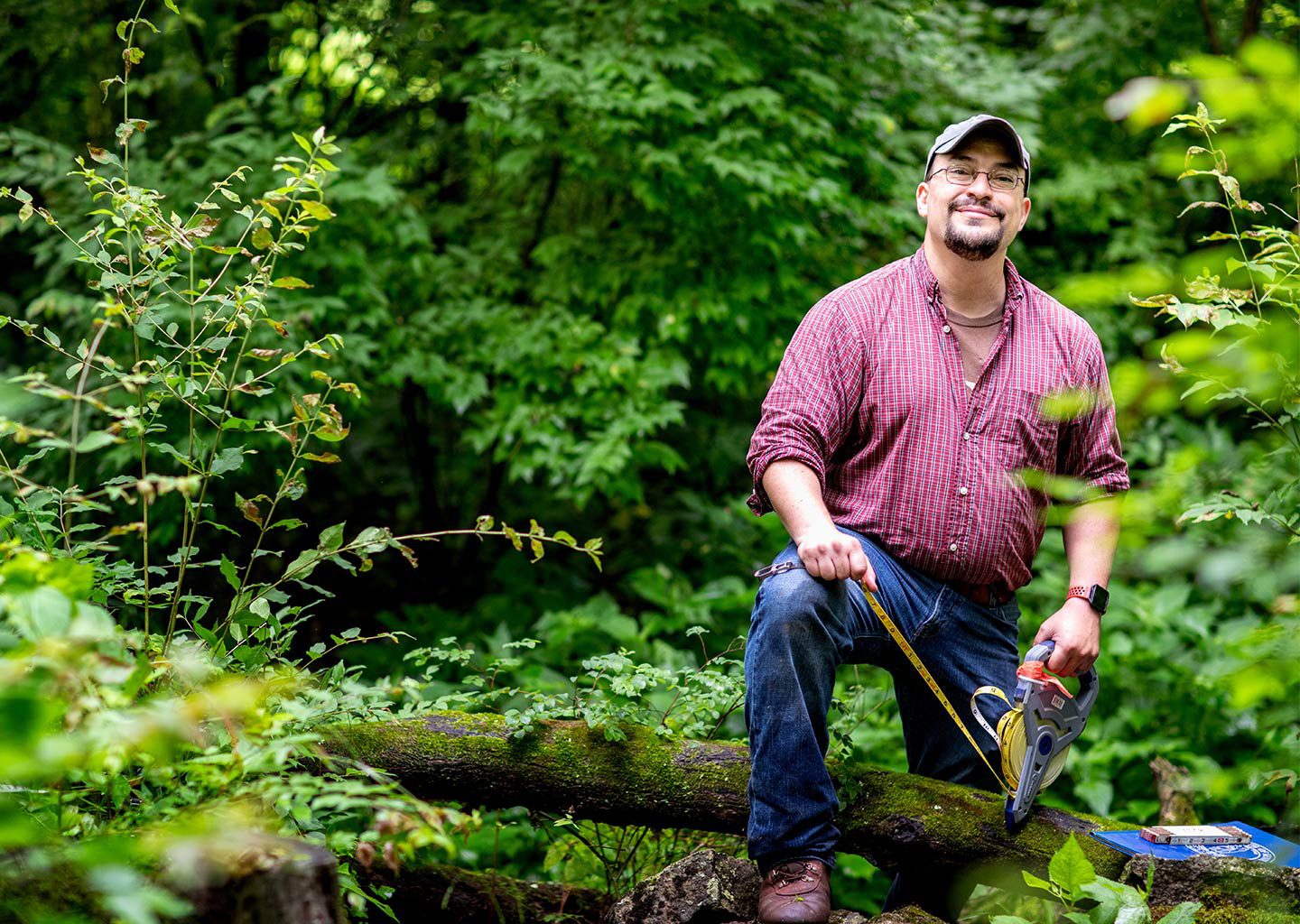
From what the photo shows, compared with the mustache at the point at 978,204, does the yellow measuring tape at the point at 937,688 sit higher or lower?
lower

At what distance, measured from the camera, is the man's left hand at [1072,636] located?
2668mm

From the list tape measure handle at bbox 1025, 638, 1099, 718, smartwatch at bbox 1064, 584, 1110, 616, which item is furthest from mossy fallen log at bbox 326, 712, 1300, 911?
smartwatch at bbox 1064, 584, 1110, 616

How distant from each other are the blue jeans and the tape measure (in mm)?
48

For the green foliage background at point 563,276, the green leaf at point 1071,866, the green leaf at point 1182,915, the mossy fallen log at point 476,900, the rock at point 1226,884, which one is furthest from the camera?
the green foliage background at point 563,276

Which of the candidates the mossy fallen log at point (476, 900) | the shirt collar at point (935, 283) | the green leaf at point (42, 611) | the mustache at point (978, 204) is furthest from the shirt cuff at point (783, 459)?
the green leaf at point (42, 611)

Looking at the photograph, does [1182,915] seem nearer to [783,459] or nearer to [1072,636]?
[1072,636]

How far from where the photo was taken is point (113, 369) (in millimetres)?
2086

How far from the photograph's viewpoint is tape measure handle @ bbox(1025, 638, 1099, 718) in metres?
2.68

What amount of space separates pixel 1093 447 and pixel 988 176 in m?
0.77

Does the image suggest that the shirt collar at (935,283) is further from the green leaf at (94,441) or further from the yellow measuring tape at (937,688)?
the green leaf at (94,441)

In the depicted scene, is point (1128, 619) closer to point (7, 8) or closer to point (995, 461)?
point (995, 461)

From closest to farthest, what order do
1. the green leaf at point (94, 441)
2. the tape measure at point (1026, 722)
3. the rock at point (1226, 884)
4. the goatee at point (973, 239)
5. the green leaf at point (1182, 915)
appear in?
the green leaf at point (94, 441) → the green leaf at point (1182, 915) → the rock at point (1226, 884) → the tape measure at point (1026, 722) → the goatee at point (973, 239)

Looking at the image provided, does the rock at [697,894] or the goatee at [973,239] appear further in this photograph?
the goatee at [973,239]

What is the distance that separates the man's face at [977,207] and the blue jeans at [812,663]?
827 mm
